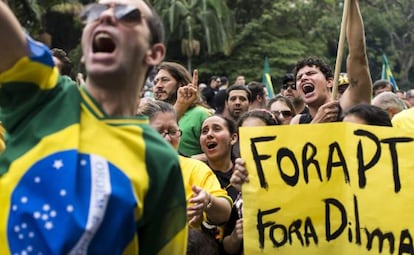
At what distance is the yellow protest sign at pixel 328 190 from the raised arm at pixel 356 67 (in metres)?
0.61

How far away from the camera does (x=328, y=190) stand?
3.83 m

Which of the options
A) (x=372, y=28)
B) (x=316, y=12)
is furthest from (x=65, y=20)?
(x=372, y=28)

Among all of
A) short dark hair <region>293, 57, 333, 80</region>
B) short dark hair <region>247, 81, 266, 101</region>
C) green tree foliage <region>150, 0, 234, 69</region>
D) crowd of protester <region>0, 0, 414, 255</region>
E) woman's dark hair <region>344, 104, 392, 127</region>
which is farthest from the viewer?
green tree foliage <region>150, 0, 234, 69</region>

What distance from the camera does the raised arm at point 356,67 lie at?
4.39 metres

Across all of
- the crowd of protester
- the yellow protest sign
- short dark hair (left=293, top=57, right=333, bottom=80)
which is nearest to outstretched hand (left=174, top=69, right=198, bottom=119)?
the crowd of protester

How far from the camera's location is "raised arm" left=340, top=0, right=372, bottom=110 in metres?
4.39

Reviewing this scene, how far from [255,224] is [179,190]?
164cm

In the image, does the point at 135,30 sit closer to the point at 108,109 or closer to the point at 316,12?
the point at 108,109

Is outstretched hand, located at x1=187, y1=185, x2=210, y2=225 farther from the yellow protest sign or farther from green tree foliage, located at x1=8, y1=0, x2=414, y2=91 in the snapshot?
green tree foliage, located at x1=8, y1=0, x2=414, y2=91

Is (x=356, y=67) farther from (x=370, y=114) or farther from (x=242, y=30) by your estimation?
(x=242, y=30)

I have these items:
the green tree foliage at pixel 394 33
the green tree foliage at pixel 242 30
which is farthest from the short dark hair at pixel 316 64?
the green tree foliage at pixel 394 33

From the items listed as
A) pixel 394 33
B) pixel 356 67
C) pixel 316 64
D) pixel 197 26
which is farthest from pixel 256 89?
pixel 394 33

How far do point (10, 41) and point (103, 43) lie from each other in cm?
24

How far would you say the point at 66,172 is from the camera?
81.0 inches
